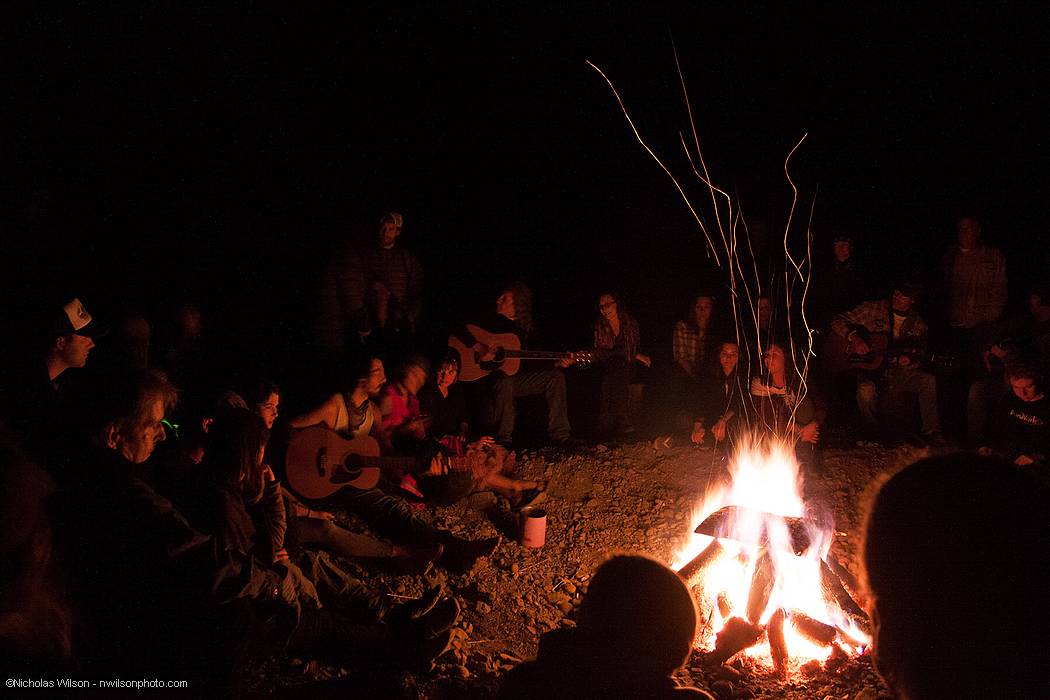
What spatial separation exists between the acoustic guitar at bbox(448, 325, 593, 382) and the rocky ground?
1.16 meters

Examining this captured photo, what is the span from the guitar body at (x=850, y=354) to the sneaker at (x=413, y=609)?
5.58m

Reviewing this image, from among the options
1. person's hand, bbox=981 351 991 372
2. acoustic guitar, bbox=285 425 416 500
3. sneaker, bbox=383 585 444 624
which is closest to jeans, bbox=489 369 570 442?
acoustic guitar, bbox=285 425 416 500

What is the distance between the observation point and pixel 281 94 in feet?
31.4

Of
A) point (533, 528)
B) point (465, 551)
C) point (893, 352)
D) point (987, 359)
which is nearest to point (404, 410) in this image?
point (465, 551)

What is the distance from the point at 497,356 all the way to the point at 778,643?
4359mm

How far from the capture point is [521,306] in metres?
7.98

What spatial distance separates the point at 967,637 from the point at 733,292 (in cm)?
705

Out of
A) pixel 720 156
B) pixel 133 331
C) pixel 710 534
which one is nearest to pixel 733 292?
pixel 720 156

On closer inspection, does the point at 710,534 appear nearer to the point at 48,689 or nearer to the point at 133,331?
the point at 48,689

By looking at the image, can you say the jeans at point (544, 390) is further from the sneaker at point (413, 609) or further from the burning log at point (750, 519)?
the sneaker at point (413, 609)

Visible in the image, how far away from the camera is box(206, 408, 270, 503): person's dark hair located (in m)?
3.96

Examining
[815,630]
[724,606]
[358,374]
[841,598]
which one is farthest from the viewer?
[358,374]

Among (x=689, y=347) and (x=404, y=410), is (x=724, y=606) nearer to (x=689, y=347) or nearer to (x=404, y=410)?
(x=404, y=410)

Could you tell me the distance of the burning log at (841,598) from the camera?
4254mm
